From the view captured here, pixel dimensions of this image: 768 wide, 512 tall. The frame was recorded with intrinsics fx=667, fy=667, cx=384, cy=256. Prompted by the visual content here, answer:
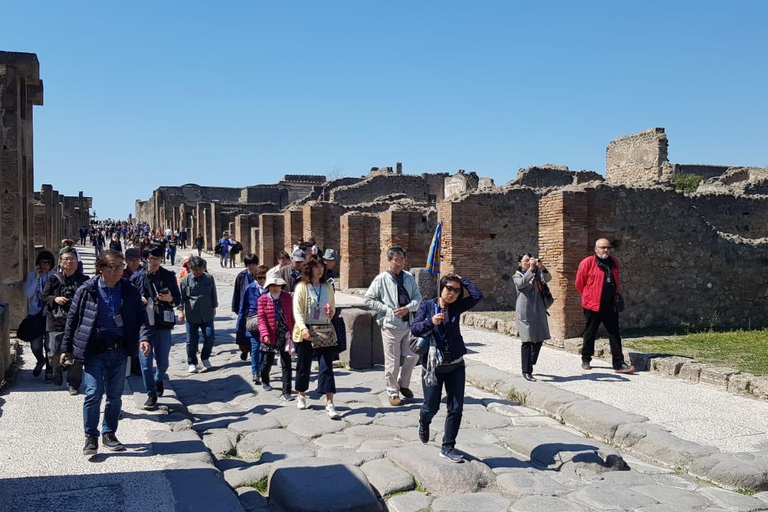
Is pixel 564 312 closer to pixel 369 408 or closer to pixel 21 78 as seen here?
pixel 369 408

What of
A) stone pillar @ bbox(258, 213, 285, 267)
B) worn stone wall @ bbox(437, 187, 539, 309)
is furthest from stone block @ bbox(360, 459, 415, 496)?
stone pillar @ bbox(258, 213, 285, 267)

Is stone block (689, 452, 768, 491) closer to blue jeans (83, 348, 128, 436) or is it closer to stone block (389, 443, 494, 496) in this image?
stone block (389, 443, 494, 496)

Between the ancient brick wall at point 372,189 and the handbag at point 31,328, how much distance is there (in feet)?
77.2

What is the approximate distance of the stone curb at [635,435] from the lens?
192 inches

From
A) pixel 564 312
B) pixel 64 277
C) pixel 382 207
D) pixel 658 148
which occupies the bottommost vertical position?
pixel 564 312

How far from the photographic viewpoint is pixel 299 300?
6.80 m

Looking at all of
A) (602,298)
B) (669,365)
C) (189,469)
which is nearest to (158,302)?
(189,469)

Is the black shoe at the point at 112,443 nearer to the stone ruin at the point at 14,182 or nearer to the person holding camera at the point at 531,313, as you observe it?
the person holding camera at the point at 531,313

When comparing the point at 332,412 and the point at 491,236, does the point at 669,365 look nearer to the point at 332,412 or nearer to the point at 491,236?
the point at 332,412

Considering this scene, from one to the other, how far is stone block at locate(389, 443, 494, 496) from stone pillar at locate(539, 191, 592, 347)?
599cm

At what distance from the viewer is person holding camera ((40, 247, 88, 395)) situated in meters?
6.95

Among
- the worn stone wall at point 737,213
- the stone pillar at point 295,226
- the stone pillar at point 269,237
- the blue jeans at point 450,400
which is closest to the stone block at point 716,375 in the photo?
the blue jeans at point 450,400

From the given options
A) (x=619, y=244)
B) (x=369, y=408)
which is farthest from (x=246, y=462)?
(x=619, y=244)

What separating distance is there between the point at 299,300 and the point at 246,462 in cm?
183
